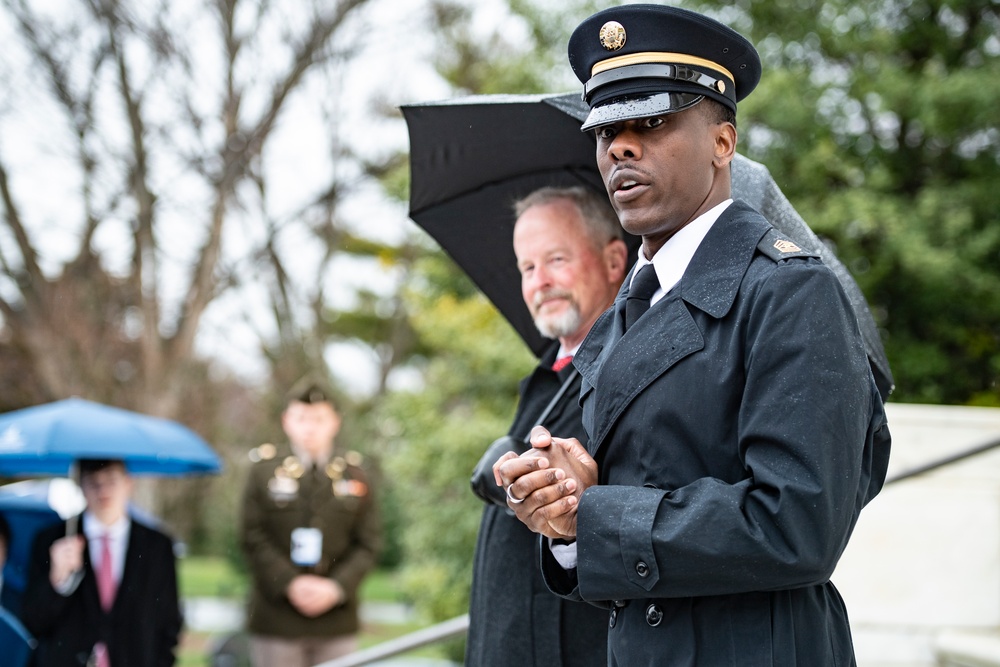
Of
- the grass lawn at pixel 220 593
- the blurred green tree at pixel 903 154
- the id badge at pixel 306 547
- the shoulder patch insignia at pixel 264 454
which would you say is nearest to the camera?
the id badge at pixel 306 547

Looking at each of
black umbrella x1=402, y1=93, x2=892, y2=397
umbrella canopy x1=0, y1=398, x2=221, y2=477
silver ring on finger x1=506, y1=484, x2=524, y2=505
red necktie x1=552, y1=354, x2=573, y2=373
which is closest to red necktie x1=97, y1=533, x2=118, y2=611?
umbrella canopy x1=0, y1=398, x2=221, y2=477

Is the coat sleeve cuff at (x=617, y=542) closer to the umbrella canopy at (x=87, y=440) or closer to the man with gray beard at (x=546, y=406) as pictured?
the man with gray beard at (x=546, y=406)

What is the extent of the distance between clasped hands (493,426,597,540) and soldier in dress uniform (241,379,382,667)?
4.28 meters

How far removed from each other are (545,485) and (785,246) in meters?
0.57

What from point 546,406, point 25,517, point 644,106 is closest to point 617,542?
point 644,106

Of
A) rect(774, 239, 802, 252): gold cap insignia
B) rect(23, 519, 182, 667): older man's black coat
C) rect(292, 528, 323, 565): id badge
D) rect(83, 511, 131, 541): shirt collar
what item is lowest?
rect(23, 519, 182, 667): older man's black coat

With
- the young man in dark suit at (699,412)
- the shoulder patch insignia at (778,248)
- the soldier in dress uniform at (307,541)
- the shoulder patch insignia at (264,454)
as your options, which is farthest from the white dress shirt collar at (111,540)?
the shoulder patch insignia at (778,248)

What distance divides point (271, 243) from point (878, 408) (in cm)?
1245

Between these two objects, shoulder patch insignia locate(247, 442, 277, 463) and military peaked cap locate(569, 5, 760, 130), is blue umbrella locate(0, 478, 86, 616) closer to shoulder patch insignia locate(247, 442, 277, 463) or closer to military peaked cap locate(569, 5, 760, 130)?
shoulder patch insignia locate(247, 442, 277, 463)

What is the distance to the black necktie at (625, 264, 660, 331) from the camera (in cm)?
197

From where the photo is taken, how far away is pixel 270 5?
11.9 metres

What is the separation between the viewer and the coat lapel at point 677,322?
176cm

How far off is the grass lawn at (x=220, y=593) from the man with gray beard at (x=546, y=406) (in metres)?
6.58

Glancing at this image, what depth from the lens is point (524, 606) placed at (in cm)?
269
